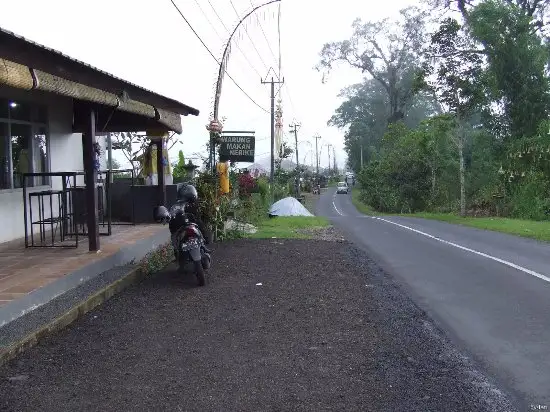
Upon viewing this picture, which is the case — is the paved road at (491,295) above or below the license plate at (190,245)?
below

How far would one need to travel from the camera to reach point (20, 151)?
1052cm

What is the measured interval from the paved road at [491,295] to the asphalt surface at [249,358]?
0.29m

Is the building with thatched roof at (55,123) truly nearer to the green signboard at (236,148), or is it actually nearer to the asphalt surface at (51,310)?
the asphalt surface at (51,310)

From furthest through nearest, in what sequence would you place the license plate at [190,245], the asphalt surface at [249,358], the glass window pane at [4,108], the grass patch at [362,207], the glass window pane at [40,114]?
the grass patch at [362,207], the glass window pane at [40,114], the glass window pane at [4,108], the license plate at [190,245], the asphalt surface at [249,358]

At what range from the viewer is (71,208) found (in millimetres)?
10219

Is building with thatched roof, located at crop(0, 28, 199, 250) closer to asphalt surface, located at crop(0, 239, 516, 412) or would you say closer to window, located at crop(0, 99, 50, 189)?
window, located at crop(0, 99, 50, 189)

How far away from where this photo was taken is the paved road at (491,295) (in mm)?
5105

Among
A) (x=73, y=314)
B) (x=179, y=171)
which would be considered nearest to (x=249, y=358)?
(x=73, y=314)

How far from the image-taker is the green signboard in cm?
1459

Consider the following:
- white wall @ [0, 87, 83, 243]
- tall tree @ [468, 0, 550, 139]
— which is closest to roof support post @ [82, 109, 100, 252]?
white wall @ [0, 87, 83, 243]

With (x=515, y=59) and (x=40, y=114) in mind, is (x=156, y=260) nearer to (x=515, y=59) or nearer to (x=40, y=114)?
(x=40, y=114)

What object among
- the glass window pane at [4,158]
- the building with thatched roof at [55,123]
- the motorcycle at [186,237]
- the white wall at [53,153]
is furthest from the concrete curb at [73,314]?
the glass window pane at [4,158]

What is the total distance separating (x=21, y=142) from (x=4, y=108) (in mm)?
844

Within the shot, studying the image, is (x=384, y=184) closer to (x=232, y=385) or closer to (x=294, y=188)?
(x=294, y=188)
